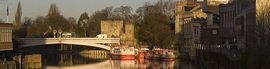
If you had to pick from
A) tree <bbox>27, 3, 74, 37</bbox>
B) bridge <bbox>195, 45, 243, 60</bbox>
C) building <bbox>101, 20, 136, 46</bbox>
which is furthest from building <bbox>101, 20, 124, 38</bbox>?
bridge <bbox>195, 45, 243, 60</bbox>

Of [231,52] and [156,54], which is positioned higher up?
[231,52]

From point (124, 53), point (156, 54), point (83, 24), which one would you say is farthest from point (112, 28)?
point (156, 54)

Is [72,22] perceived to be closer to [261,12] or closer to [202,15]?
[202,15]

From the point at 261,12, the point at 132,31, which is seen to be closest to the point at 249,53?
the point at 261,12

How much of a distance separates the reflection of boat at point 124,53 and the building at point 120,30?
16.5 m

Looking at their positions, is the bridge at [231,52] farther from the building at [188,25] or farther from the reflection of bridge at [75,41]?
the reflection of bridge at [75,41]

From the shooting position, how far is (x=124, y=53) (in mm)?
86250

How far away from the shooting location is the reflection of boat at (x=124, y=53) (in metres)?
85.8

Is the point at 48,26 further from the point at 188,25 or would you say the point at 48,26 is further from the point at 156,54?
the point at 156,54

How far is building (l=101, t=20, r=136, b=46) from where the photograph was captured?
105 meters

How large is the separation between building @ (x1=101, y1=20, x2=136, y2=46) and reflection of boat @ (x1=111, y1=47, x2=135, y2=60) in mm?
16516

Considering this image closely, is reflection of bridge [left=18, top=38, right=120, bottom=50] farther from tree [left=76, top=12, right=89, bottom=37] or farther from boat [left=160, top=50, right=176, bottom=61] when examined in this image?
tree [left=76, top=12, right=89, bottom=37]

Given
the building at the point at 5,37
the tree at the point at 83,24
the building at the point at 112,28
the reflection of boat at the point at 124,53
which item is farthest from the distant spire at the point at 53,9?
the building at the point at 5,37

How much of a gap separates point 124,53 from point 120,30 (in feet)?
68.6
